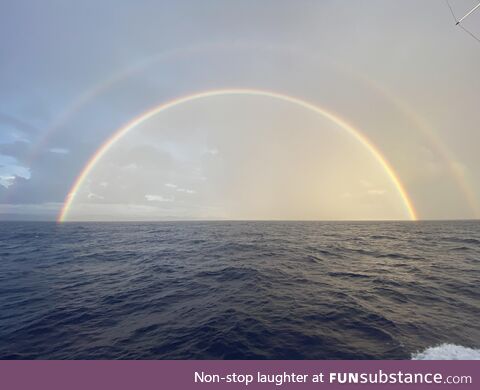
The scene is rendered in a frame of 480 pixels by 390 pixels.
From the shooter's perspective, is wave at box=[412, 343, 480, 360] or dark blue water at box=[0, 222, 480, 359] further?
dark blue water at box=[0, 222, 480, 359]

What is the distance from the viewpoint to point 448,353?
8.00 metres

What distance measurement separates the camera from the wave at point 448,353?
773 centimetres

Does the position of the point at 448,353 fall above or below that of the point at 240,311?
above

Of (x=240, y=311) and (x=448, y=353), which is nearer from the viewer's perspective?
(x=448, y=353)

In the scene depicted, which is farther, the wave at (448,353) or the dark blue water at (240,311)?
the dark blue water at (240,311)

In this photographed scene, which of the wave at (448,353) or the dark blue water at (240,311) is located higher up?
the wave at (448,353)

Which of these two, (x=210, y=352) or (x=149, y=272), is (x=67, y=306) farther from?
(x=210, y=352)

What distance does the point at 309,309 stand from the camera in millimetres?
12219

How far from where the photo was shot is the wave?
7.73 meters

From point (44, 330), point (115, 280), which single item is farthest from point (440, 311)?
point (115, 280)

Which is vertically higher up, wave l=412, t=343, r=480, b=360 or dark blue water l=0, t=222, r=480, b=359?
wave l=412, t=343, r=480, b=360

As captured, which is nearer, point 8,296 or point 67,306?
point 67,306
